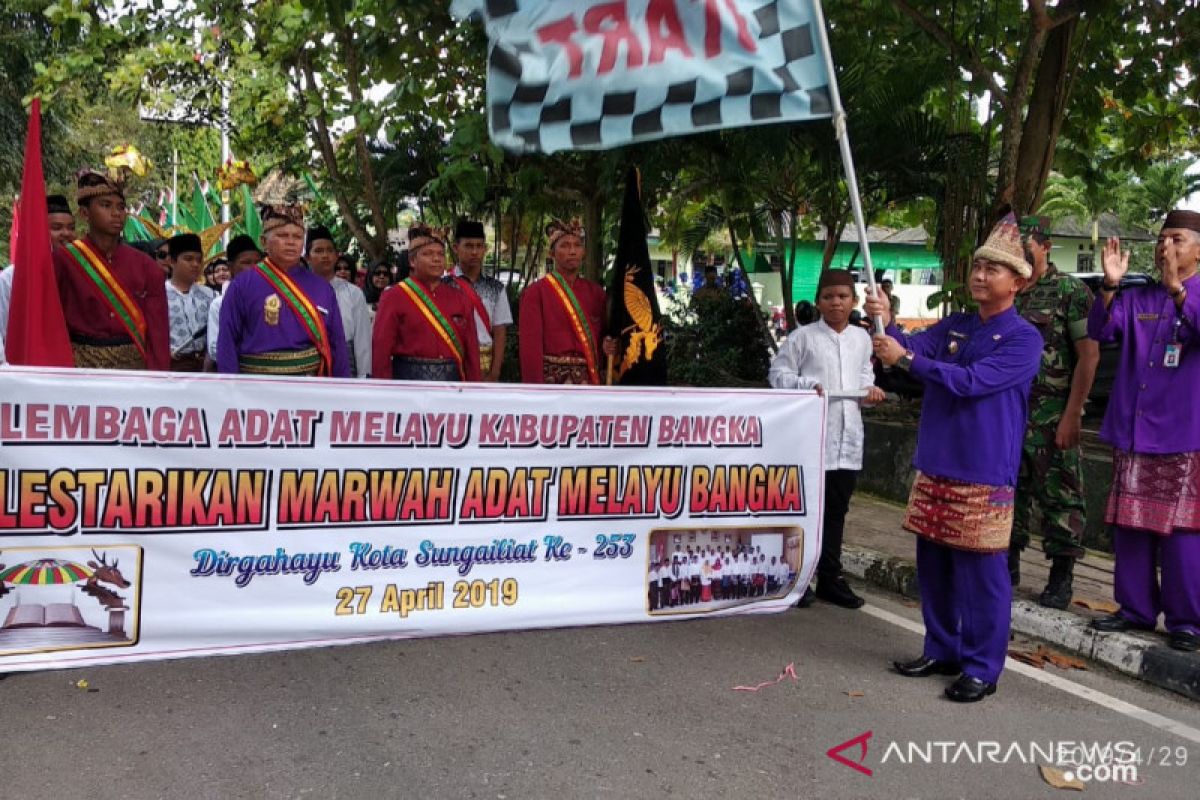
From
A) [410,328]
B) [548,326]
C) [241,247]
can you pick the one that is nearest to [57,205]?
[241,247]

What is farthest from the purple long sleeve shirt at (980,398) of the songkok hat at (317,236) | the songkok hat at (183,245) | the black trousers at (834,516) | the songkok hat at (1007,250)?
the songkok hat at (183,245)

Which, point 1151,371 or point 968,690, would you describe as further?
point 1151,371

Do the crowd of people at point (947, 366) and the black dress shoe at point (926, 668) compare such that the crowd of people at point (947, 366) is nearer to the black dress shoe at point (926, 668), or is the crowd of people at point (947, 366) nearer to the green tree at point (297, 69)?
the black dress shoe at point (926, 668)

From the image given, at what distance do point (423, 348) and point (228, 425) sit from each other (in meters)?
2.23

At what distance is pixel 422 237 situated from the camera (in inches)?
237

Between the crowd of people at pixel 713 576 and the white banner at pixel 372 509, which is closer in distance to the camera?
the white banner at pixel 372 509

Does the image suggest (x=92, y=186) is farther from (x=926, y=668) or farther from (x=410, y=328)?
(x=926, y=668)

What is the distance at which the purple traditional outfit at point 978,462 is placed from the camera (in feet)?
12.7

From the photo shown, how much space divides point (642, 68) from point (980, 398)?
179cm

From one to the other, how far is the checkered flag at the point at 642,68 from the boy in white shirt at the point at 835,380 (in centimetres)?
168

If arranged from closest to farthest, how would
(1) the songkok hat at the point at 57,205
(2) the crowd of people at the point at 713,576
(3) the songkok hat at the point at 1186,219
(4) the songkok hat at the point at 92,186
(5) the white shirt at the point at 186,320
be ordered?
(3) the songkok hat at the point at 1186,219
(2) the crowd of people at the point at 713,576
(4) the songkok hat at the point at 92,186
(1) the songkok hat at the point at 57,205
(5) the white shirt at the point at 186,320

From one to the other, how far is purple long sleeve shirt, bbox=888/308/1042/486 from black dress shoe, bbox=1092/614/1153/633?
1.20 meters

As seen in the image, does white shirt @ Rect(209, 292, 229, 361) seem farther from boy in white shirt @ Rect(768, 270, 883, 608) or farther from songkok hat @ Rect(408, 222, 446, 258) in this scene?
boy in white shirt @ Rect(768, 270, 883, 608)

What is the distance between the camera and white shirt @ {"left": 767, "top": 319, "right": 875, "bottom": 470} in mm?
5223
